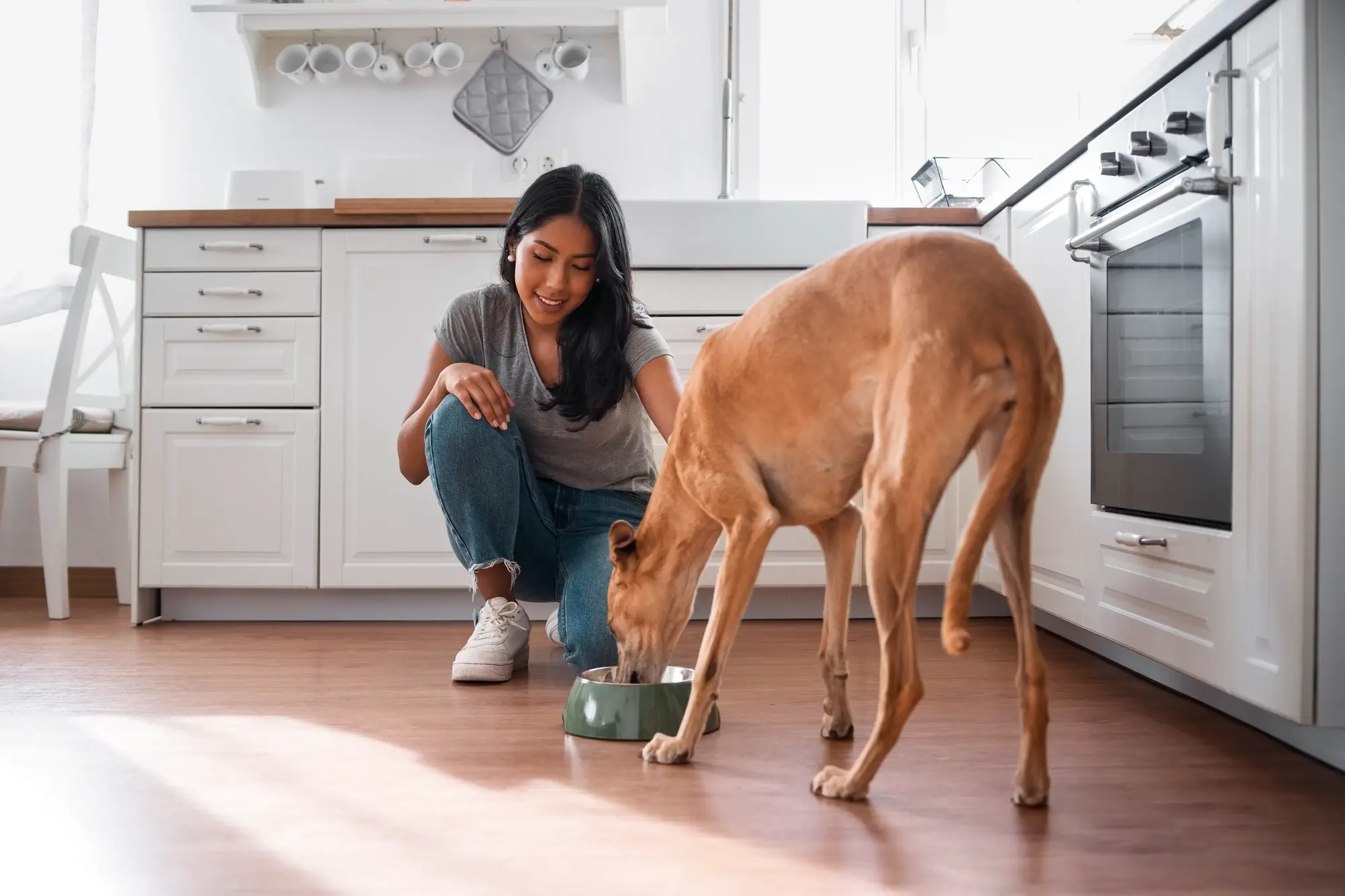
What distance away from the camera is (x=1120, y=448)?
189cm

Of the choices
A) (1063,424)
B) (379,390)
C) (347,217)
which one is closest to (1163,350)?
(1063,424)

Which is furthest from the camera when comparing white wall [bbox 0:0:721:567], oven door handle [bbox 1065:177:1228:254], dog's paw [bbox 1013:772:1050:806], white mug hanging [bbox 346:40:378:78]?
white wall [bbox 0:0:721:567]

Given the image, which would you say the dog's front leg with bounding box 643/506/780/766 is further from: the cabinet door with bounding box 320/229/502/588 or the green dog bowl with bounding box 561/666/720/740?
the cabinet door with bounding box 320/229/502/588

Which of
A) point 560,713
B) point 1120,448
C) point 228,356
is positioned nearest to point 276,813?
point 560,713

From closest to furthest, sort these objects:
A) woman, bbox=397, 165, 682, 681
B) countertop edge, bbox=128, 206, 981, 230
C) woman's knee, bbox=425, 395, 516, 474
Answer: woman, bbox=397, 165, 682, 681 < woman's knee, bbox=425, 395, 516, 474 < countertop edge, bbox=128, 206, 981, 230

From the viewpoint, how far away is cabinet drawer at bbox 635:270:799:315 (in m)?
2.87

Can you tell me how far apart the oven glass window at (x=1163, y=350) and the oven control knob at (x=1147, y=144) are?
13 centimetres

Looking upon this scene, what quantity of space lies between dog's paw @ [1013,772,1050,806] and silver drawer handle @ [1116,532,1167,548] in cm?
60

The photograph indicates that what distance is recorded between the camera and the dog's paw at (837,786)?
4.21ft

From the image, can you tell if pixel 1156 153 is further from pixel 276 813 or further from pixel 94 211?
pixel 94 211

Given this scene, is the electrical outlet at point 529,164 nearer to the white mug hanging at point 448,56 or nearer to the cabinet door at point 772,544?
the white mug hanging at point 448,56

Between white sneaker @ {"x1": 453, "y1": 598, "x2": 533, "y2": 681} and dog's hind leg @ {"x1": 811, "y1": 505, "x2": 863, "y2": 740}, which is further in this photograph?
white sneaker @ {"x1": 453, "y1": 598, "x2": 533, "y2": 681}

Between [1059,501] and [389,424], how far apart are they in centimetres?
171

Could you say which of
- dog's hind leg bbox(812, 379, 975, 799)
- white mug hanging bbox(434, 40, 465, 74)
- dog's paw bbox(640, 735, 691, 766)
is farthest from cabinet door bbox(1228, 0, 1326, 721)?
white mug hanging bbox(434, 40, 465, 74)
